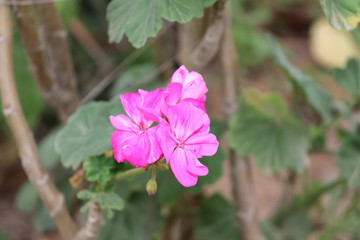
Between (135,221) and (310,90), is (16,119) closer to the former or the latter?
(135,221)

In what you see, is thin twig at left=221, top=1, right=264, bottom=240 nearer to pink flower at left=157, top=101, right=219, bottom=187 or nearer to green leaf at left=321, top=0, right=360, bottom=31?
green leaf at left=321, top=0, right=360, bottom=31

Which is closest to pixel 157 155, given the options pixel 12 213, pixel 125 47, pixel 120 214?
pixel 120 214

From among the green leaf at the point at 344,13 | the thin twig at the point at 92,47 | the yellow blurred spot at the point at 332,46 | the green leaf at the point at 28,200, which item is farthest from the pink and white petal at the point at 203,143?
the yellow blurred spot at the point at 332,46

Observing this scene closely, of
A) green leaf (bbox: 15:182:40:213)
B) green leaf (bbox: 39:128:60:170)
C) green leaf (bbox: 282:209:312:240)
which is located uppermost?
green leaf (bbox: 39:128:60:170)

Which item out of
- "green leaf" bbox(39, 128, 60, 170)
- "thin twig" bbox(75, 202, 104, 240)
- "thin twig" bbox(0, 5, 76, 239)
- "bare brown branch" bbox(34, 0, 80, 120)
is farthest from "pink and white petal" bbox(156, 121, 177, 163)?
"green leaf" bbox(39, 128, 60, 170)

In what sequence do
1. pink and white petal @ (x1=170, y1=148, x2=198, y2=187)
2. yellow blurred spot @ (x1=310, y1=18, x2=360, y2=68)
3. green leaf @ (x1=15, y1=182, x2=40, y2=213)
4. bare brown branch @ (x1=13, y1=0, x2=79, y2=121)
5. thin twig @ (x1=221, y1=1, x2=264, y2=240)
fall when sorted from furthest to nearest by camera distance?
yellow blurred spot @ (x1=310, y1=18, x2=360, y2=68)
green leaf @ (x1=15, y1=182, x2=40, y2=213)
thin twig @ (x1=221, y1=1, x2=264, y2=240)
bare brown branch @ (x1=13, y1=0, x2=79, y2=121)
pink and white petal @ (x1=170, y1=148, x2=198, y2=187)
